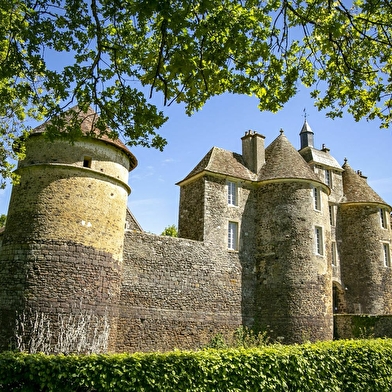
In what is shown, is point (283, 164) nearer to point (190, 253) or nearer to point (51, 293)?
point (190, 253)

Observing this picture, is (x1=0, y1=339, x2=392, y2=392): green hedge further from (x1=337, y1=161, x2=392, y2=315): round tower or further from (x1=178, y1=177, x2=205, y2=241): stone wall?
(x1=337, y1=161, x2=392, y2=315): round tower

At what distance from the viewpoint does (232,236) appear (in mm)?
20328

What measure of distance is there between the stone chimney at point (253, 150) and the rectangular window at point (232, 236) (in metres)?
3.49

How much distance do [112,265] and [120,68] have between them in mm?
8386

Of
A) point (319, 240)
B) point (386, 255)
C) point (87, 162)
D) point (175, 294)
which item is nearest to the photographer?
point (87, 162)

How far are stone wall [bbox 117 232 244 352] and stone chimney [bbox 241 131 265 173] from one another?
5.36m

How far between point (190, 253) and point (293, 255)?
4.95 m

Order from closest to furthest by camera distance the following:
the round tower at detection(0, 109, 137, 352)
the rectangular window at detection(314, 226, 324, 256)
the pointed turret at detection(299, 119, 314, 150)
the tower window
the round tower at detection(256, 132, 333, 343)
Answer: the round tower at detection(0, 109, 137, 352) → the tower window → the round tower at detection(256, 132, 333, 343) → the rectangular window at detection(314, 226, 324, 256) → the pointed turret at detection(299, 119, 314, 150)

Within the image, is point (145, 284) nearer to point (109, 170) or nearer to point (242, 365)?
point (109, 170)

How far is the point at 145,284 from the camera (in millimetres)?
16500

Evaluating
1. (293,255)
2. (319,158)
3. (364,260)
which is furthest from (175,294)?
(319,158)

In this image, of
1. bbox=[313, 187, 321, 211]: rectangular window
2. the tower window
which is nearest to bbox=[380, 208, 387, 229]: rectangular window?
bbox=[313, 187, 321, 211]: rectangular window

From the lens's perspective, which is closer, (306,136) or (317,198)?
(317,198)

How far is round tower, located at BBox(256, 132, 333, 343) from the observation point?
18.8 meters
